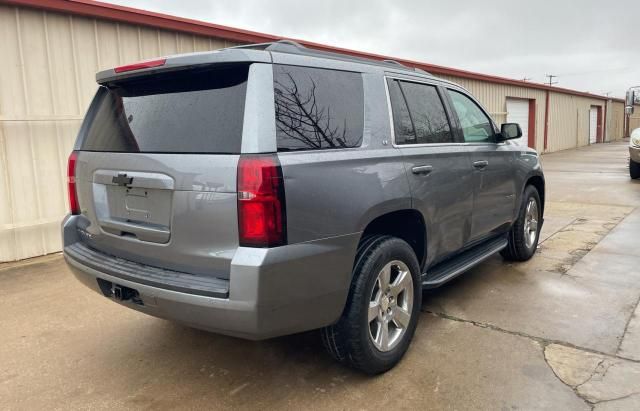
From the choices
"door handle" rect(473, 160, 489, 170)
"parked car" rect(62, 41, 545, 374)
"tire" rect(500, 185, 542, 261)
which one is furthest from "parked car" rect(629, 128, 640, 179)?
"parked car" rect(62, 41, 545, 374)

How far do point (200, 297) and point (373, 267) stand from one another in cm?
101

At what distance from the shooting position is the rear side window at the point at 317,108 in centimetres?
257

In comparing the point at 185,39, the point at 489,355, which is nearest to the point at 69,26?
the point at 185,39

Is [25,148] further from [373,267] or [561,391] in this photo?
[561,391]

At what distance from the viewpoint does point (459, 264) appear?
404cm

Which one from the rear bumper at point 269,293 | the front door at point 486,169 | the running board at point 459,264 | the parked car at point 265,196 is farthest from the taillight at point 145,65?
the front door at point 486,169

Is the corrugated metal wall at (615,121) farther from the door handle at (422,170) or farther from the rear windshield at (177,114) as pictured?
the rear windshield at (177,114)

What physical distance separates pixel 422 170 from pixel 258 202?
1.44 m

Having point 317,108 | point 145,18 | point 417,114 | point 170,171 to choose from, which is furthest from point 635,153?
point 170,171

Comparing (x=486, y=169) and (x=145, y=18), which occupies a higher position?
(x=145, y=18)

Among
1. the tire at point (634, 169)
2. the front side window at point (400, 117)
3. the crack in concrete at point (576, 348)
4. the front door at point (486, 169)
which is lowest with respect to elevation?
the crack in concrete at point (576, 348)

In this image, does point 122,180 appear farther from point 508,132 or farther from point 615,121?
point 615,121

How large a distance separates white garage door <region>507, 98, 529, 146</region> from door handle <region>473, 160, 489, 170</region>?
16.9 meters

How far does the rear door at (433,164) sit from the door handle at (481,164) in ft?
0.44
